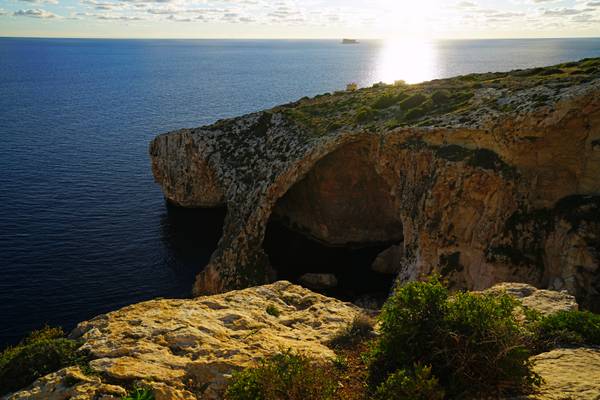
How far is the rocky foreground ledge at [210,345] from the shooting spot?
1391 cm

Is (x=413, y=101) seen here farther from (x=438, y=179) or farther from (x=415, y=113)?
(x=438, y=179)

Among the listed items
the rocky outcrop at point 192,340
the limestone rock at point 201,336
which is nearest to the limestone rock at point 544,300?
the limestone rock at point 201,336

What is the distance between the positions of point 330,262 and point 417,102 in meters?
22.0

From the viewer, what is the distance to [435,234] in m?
42.3

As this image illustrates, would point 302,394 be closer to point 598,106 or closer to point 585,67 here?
point 598,106

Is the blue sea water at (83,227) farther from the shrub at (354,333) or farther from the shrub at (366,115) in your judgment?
the shrub at (354,333)

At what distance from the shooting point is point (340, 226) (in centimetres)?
6312

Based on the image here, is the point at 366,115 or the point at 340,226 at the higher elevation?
the point at 366,115

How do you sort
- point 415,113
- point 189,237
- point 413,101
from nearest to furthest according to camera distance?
point 415,113 < point 413,101 < point 189,237

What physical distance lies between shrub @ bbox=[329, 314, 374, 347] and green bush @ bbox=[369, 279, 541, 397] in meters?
3.64

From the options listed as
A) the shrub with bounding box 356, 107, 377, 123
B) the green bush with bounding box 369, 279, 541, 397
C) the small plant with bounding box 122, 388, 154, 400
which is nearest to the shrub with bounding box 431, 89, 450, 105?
the shrub with bounding box 356, 107, 377, 123

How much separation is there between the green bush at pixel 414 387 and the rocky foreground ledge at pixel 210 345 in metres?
3.27

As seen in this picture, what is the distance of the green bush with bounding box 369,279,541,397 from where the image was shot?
42.2ft

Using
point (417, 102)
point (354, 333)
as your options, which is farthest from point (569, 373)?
point (417, 102)
